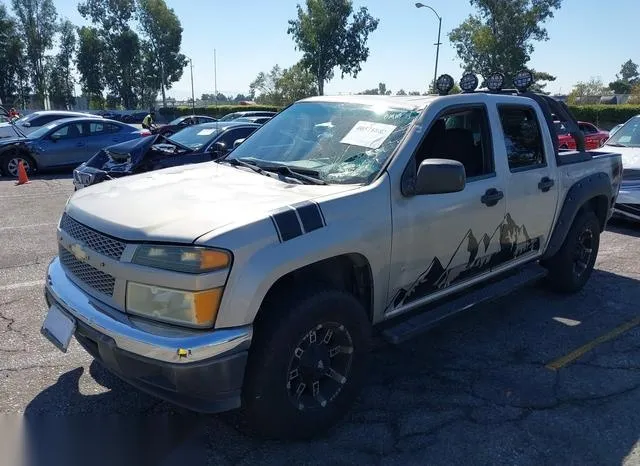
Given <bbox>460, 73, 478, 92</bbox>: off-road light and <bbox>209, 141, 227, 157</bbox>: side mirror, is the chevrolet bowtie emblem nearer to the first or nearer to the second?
<bbox>460, 73, 478, 92</bbox>: off-road light

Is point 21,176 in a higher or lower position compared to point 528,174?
lower

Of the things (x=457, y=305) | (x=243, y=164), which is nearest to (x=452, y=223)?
(x=457, y=305)

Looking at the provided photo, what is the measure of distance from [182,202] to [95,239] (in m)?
0.48

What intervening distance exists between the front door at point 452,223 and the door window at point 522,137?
0.25m

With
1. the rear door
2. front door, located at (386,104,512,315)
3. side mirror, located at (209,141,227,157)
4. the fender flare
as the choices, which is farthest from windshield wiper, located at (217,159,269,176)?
side mirror, located at (209,141,227,157)

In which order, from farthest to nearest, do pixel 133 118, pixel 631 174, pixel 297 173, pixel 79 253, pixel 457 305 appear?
pixel 133 118 < pixel 631 174 < pixel 457 305 < pixel 297 173 < pixel 79 253

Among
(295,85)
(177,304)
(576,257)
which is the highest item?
(295,85)

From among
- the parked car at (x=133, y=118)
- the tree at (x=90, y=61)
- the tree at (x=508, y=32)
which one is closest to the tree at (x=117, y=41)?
the tree at (x=90, y=61)

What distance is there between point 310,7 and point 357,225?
44.3m

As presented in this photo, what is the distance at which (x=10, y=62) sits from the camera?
55.2 meters

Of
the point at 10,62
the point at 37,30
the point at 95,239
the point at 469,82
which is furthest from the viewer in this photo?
the point at 37,30

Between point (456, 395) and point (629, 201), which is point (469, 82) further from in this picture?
point (629, 201)

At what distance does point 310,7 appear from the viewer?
142ft

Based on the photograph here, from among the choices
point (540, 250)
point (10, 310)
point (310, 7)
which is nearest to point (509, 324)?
point (540, 250)
